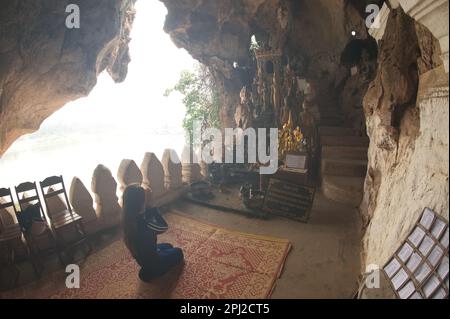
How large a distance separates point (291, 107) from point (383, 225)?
18.3 ft

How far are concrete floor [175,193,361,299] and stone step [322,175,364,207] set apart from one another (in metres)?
0.24

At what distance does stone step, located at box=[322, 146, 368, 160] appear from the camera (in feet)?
24.2

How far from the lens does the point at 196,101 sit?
17047mm

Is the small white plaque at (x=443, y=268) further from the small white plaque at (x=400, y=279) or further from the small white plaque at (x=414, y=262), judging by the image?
the small white plaque at (x=400, y=279)

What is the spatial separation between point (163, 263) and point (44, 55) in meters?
9.42

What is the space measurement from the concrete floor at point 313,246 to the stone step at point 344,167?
3.54 ft

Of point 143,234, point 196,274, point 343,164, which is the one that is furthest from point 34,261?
point 343,164

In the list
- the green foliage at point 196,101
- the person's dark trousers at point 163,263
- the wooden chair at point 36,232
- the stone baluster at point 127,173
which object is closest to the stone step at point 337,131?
the stone baluster at point 127,173

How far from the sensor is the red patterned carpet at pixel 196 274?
3426 millimetres

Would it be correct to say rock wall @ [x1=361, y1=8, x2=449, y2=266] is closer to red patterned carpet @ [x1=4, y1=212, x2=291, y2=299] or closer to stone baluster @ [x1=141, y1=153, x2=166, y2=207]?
red patterned carpet @ [x1=4, y1=212, x2=291, y2=299]

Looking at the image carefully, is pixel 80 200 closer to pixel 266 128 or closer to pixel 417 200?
pixel 417 200

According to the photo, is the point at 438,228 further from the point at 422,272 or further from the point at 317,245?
the point at 317,245

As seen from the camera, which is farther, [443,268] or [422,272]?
[422,272]
